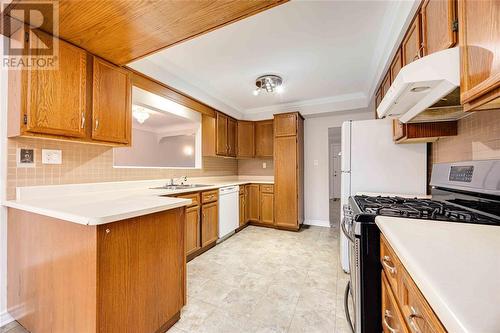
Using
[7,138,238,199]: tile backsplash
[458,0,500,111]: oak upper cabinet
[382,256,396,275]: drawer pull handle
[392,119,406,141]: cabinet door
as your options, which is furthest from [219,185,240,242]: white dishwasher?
[458,0,500,111]: oak upper cabinet

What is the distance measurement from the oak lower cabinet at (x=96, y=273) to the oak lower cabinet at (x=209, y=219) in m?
1.26

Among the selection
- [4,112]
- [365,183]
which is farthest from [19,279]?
[365,183]

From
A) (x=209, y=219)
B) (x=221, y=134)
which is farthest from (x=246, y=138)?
(x=209, y=219)

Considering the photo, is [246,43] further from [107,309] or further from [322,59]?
[107,309]

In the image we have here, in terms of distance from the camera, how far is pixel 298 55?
244cm

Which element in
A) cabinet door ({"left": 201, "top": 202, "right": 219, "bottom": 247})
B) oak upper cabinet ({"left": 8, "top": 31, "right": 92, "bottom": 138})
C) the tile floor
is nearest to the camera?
oak upper cabinet ({"left": 8, "top": 31, "right": 92, "bottom": 138})

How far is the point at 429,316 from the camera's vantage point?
1.76 ft

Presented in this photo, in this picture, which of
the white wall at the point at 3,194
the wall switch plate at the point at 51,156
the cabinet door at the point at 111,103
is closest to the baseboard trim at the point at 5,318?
the white wall at the point at 3,194

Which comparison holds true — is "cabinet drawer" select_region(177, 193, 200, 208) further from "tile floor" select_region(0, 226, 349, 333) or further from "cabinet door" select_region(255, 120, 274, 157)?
"cabinet door" select_region(255, 120, 274, 157)

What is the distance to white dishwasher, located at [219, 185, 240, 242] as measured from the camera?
10.6 ft

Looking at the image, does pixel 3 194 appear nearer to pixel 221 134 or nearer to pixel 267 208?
pixel 221 134

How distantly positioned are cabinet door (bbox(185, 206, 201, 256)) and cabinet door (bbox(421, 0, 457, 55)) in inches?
103

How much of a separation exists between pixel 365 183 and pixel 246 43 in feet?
6.53

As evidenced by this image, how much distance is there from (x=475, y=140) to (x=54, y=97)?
9.96 ft
